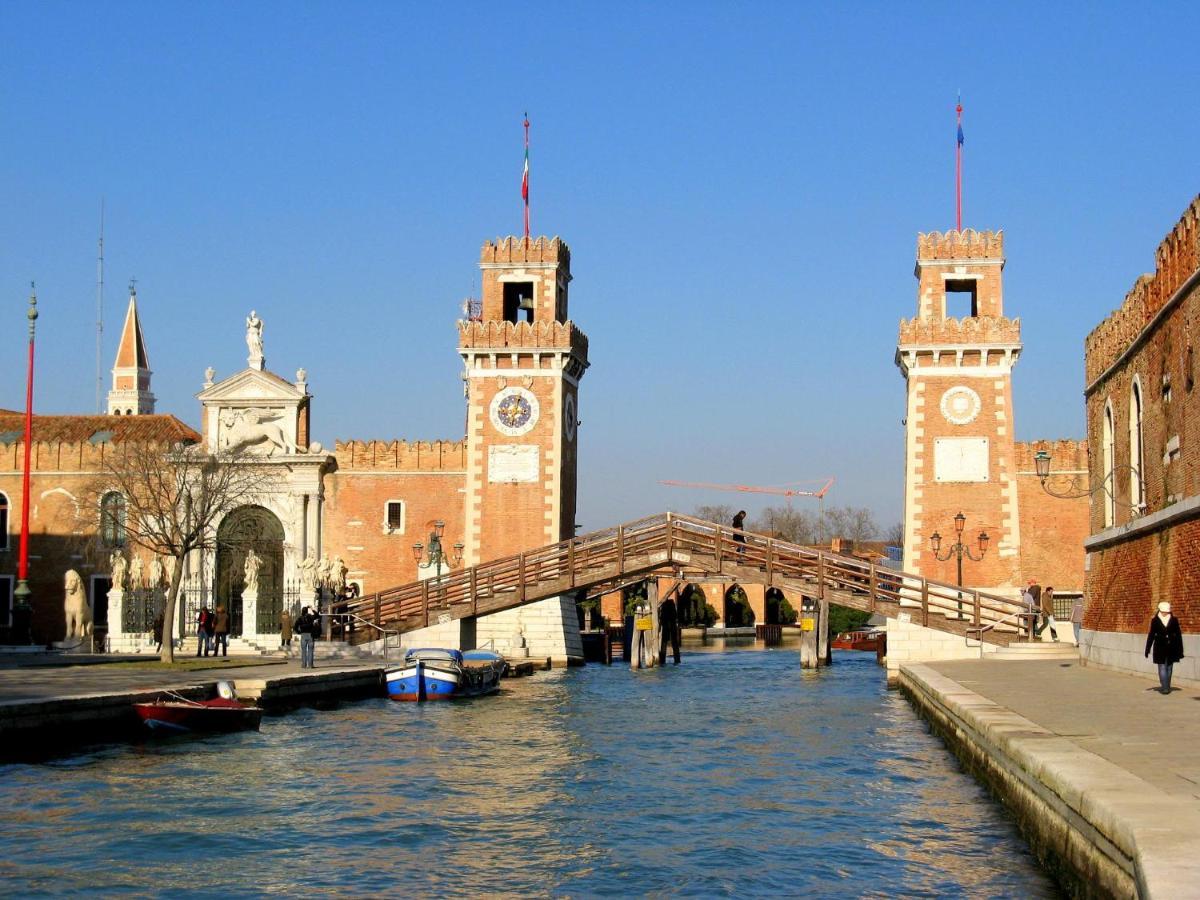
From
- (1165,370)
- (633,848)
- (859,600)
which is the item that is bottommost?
(633,848)

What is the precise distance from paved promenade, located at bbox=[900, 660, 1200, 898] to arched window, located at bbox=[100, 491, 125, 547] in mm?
21970

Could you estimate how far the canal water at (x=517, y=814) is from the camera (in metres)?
12.7

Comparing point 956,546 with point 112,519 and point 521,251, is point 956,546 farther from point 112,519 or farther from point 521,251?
point 112,519

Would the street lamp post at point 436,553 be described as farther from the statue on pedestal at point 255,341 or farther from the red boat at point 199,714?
A: the red boat at point 199,714

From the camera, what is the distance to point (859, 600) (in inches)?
1400

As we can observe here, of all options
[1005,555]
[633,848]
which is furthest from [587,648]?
[633,848]

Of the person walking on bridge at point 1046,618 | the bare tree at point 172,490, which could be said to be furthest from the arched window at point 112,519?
the person walking on bridge at point 1046,618

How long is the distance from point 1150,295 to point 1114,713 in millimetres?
10167

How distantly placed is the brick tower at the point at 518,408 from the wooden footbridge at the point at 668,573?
10.7ft

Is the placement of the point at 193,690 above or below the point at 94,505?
below

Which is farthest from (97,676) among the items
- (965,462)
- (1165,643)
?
(965,462)

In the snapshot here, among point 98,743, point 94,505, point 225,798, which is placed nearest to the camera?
point 225,798

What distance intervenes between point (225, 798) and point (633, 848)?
16.3 ft

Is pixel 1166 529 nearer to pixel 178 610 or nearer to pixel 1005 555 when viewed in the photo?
pixel 1005 555
